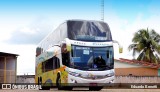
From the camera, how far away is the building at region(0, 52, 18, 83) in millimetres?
43312

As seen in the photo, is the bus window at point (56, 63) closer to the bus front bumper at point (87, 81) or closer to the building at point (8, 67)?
the bus front bumper at point (87, 81)

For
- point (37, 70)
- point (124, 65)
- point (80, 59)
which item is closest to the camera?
point (80, 59)

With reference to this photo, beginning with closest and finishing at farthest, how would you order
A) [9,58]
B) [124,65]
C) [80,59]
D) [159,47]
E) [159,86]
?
[80,59]
[159,86]
[9,58]
[124,65]
[159,47]

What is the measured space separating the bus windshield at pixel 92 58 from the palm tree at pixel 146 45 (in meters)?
36.8

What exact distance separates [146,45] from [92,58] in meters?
39.8

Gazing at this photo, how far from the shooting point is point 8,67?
45000 mm

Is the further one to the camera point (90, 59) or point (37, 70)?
point (37, 70)

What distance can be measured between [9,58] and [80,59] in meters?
23.9

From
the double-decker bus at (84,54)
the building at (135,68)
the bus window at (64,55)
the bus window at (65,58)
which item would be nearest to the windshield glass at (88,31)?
the double-decker bus at (84,54)

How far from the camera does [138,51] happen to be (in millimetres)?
61688

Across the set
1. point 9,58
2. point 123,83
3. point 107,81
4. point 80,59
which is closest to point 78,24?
point 80,59

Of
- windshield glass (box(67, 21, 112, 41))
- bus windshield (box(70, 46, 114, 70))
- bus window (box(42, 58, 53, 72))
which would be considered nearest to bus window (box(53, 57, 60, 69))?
bus window (box(42, 58, 53, 72))

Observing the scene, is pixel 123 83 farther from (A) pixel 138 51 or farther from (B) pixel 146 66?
(A) pixel 138 51

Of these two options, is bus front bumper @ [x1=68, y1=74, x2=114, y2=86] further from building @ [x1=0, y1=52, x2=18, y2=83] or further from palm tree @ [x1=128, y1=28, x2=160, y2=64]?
palm tree @ [x1=128, y1=28, x2=160, y2=64]
